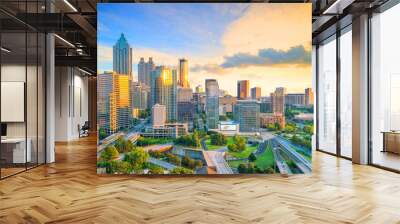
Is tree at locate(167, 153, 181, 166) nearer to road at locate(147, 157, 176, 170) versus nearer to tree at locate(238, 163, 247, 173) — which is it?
road at locate(147, 157, 176, 170)

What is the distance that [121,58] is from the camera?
6.34 metres

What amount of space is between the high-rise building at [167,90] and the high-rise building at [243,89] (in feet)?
3.79

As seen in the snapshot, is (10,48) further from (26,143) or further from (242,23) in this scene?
(242,23)

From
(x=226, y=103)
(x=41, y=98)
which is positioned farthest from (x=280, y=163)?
(x=41, y=98)

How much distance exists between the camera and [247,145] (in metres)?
6.38

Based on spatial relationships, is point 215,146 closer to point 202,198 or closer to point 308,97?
point 202,198

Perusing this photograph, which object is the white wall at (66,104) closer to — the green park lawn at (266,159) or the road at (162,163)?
the road at (162,163)

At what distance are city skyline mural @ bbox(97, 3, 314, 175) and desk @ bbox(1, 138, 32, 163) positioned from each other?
161 cm

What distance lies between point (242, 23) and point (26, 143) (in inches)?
188

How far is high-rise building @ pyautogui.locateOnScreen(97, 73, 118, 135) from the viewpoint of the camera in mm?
6340

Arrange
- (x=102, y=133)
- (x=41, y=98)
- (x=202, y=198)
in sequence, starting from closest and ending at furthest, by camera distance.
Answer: (x=202, y=198)
(x=102, y=133)
(x=41, y=98)

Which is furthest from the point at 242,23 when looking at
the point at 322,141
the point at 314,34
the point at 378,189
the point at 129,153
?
the point at 322,141

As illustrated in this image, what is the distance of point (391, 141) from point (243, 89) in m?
3.29

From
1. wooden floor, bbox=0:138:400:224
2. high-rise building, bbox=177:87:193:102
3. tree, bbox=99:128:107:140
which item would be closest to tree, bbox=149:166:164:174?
wooden floor, bbox=0:138:400:224
